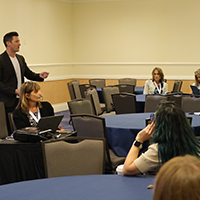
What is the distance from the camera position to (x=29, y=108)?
3764 mm

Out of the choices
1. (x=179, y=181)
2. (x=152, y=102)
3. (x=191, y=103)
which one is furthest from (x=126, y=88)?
(x=179, y=181)

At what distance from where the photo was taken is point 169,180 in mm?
753

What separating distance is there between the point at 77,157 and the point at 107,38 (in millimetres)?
8504

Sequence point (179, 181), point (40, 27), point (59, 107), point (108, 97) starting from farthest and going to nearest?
point (59, 107) < point (40, 27) < point (108, 97) < point (179, 181)

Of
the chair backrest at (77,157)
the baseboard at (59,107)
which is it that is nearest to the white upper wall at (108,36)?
the baseboard at (59,107)

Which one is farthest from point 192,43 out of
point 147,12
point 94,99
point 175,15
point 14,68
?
point 14,68

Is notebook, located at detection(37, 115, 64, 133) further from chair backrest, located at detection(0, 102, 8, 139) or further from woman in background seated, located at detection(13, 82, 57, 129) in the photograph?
chair backrest, located at detection(0, 102, 8, 139)

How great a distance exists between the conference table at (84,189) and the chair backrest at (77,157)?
381 mm

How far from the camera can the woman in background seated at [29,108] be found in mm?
3660

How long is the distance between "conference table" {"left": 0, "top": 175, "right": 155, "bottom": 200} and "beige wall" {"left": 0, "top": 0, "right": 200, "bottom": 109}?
23.0 feet

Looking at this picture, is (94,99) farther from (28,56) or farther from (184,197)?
(184,197)

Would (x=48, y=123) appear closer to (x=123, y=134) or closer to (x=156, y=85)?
(x=123, y=134)

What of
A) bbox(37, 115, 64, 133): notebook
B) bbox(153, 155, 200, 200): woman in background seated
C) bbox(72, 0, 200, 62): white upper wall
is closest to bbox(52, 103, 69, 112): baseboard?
bbox(72, 0, 200, 62): white upper wall

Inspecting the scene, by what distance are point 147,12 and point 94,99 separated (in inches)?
199
